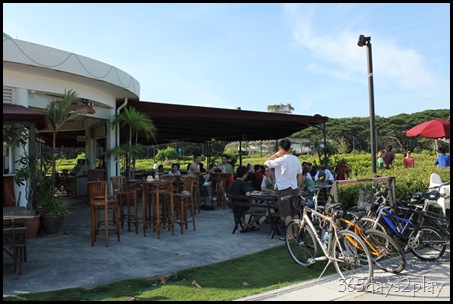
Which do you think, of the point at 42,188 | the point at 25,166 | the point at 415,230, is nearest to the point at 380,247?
the point at 415,230

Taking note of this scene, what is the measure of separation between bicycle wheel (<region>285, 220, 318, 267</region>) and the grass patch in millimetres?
99

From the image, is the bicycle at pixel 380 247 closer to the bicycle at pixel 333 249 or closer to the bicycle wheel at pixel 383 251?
the bicycle wheel at pixel 383 251

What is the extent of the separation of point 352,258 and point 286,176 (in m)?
1.89

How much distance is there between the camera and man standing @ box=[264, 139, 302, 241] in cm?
559

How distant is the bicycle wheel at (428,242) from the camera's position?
4.61 meters

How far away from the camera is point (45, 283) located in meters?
4.08

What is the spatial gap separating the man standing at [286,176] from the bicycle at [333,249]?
2.27 feet

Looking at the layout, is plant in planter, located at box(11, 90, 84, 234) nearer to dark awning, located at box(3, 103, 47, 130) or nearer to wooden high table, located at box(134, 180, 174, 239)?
dark awning, located at box(3, 103, 47, 130)

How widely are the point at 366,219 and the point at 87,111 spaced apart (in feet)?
21.7

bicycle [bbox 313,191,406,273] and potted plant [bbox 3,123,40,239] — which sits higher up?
potted plant [bbox 3,123,40,239]

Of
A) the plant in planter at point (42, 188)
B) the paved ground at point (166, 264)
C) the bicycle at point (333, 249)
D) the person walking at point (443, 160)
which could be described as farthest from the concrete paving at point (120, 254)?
the person walking at point (443, 160)

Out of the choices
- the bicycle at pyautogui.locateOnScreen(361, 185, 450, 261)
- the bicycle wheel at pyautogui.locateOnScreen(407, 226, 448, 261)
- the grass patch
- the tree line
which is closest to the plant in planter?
the grass patch

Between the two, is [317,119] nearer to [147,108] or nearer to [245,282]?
[147,108]

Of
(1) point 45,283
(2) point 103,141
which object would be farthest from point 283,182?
(2) point 103,141
